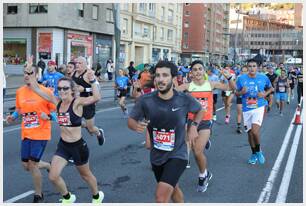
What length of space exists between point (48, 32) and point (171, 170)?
32.6 m

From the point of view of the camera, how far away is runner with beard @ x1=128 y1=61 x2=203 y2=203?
4.60 metres

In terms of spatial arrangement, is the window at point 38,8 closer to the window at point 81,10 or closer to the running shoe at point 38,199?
the window at point 81,10

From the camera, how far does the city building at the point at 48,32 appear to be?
3556 centimetres

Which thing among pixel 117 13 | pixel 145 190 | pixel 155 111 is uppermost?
pixel 117 13

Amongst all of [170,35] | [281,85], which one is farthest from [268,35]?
[281,85]

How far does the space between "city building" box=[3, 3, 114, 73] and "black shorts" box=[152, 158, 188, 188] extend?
31761 millimetres

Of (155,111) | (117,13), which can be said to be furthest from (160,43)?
(155,111)

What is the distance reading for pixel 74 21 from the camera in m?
37.1

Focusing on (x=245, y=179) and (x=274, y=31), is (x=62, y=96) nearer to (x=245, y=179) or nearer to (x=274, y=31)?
(x=245, y=179)

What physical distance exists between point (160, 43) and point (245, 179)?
176 feet

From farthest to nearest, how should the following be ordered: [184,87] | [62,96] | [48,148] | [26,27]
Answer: [26,27] → [48,148] → [184,87] → [62,96]

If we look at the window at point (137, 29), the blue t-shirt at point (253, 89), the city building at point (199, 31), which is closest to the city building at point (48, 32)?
the window at point (137, 29)

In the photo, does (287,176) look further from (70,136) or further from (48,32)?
(48,32)

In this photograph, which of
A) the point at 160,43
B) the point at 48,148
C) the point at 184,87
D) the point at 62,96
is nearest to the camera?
the point at 62,96
